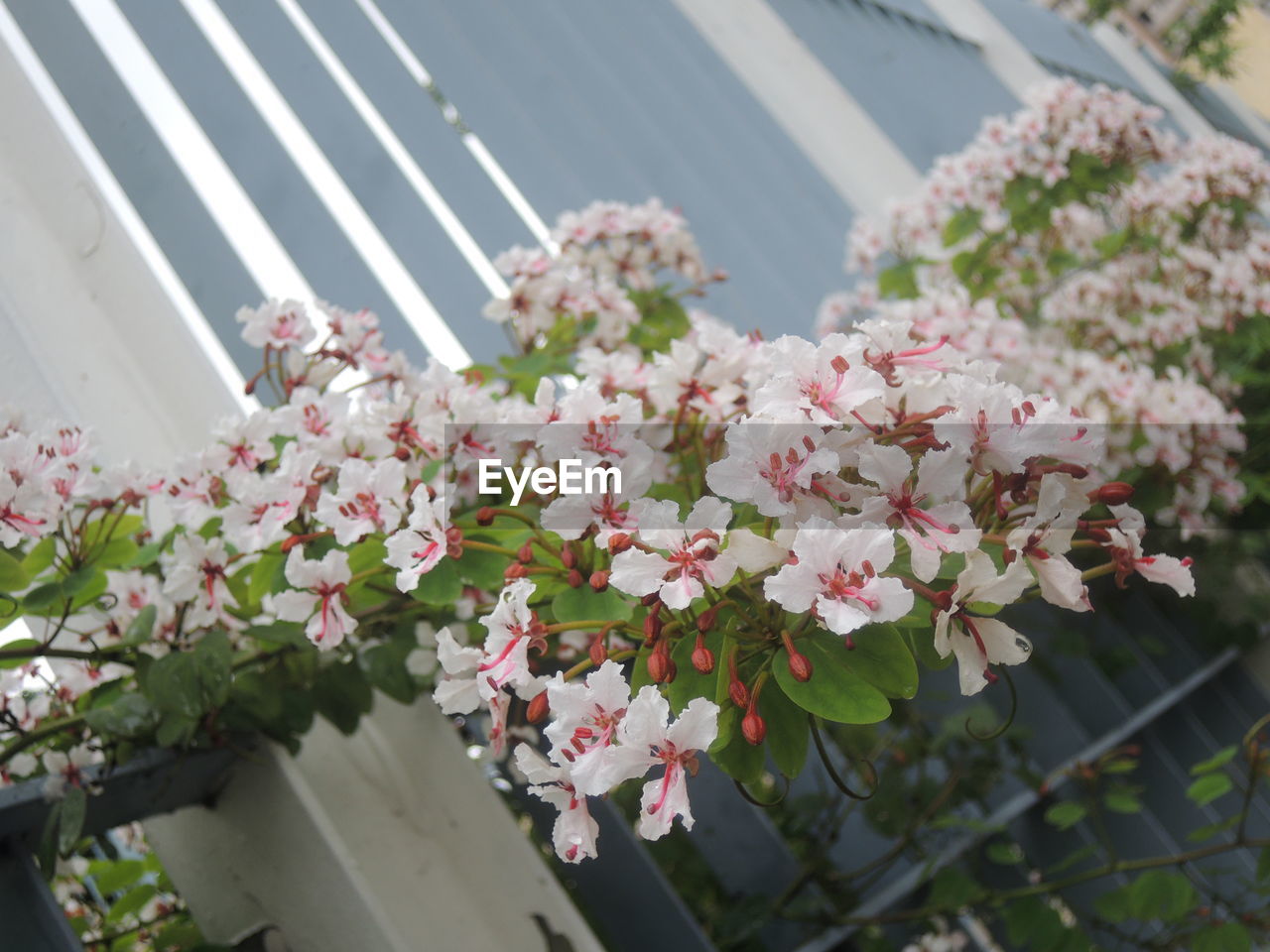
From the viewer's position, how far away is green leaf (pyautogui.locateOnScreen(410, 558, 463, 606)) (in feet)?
2.06

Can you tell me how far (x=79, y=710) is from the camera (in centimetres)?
91

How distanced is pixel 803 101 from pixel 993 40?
137cm

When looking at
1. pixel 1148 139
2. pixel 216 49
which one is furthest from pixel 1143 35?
pixel 216 49

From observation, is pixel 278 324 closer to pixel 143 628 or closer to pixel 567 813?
pixel 143 628

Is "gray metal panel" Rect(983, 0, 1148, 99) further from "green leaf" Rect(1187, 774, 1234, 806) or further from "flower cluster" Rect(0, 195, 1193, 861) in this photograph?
"flower cluster" Rect(0, 195, 1193, 861)

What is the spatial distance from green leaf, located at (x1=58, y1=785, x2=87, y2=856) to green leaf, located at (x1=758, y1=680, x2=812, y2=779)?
560 mm

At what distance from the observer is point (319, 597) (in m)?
0.67

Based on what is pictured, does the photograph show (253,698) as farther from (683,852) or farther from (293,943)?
(683,852)

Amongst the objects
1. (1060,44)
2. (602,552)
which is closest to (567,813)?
(602,552)

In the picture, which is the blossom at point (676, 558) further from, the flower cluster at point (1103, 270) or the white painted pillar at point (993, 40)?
the white painted pillar at point (993, 40)

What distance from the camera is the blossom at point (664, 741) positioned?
0.45 metres

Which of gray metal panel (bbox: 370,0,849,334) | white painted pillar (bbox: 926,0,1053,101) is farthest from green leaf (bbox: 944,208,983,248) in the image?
white painted pillar (bbox: 926,0,1053,101)

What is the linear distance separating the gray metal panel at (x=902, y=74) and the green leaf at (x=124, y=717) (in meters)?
2.50

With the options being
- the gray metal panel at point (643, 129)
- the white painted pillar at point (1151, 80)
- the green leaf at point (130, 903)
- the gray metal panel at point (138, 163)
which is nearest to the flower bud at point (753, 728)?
the green leaf at point (130, 903)
